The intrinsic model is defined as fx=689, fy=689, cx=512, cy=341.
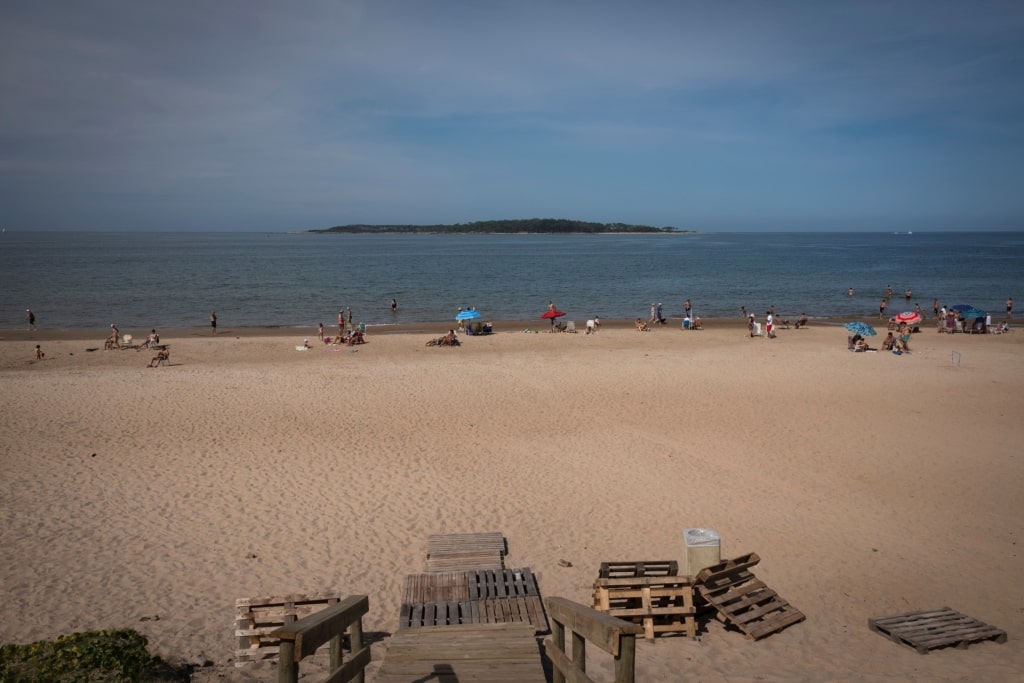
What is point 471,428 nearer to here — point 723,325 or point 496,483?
point 496,483

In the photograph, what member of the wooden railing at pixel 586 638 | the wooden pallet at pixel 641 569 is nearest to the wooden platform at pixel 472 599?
the wooden pallet at pixel 641 569

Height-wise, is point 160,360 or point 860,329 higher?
point 860,329

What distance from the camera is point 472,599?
7.70 metres

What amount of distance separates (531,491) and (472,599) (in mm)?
4658

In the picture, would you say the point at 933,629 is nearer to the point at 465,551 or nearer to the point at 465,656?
the point at 465,656

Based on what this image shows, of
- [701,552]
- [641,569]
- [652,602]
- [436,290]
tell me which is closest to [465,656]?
[652,602]

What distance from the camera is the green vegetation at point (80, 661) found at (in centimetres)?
466

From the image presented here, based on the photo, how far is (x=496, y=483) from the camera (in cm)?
1268

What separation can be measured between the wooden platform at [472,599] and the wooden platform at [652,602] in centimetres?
79

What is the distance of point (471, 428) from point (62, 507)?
8.16 metres

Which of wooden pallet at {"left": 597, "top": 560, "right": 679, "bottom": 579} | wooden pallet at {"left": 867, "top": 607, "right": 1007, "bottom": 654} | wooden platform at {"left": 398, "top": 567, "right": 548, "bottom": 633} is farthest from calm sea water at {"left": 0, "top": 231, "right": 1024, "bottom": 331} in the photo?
wooden pallet at {"left": 867, "top": 607, "right": 1007, "bottom": 654}

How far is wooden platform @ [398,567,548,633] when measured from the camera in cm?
709

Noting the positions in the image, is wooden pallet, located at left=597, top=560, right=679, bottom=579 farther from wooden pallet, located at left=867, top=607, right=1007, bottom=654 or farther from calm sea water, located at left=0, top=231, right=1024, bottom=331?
calm sea water, located at left=0, top=231, right=1024, bottom=331

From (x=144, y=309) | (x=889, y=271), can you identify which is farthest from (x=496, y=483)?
(x=889, y=271)
